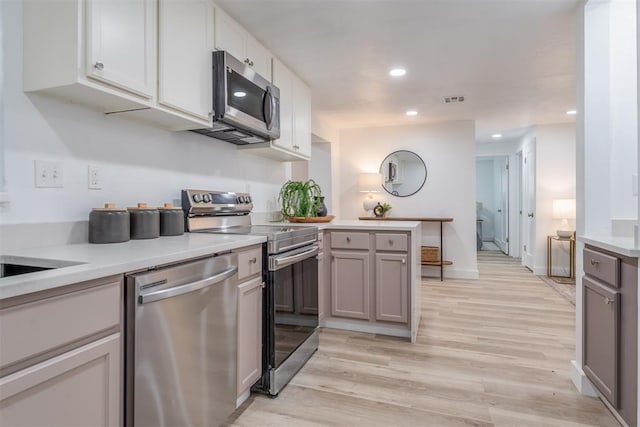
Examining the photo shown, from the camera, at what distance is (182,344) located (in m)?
1.35

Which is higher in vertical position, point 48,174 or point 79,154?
point 79,154

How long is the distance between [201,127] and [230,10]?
0.78 m

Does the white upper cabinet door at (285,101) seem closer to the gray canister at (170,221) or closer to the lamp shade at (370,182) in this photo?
the gray canister at (170,221)

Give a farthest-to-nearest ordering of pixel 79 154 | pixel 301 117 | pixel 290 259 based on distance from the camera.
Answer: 1. pixel 301 117
2. pixel 290 259
3. pixel 79 154

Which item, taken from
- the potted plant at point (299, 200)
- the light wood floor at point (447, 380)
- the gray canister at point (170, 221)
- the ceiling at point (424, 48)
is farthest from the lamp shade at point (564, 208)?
the gray canister at point (170, 221)

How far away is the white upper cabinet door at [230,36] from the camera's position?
213 cm

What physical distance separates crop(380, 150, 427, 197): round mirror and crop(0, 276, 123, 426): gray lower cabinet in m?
4.82

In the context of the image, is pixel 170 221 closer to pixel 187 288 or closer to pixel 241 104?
pixel 187 288

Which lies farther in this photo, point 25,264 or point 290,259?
point 290,259

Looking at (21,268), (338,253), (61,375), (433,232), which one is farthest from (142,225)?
(433,232)

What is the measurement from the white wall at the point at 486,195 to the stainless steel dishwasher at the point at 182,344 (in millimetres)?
9058

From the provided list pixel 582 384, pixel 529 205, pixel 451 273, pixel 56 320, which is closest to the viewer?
pixel 56 320

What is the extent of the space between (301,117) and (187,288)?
7.62 feet

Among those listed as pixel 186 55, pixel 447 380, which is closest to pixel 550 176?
pixel 447 380
